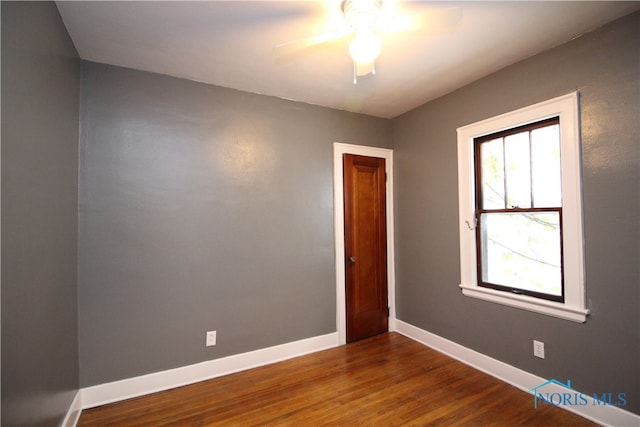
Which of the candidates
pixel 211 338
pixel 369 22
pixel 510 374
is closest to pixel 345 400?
pixel 211 338

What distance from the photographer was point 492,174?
2574mm

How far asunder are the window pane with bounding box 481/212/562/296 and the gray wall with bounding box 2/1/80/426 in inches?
124

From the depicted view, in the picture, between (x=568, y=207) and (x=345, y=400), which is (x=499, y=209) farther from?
(x=345, y=400)

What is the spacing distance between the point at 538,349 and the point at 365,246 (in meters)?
1.74

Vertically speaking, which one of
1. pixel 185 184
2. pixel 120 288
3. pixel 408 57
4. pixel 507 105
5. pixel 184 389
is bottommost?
pixel 184 389

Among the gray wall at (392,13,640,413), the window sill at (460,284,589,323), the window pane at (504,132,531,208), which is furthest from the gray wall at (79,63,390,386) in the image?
the window pane at (504,132,531,208)

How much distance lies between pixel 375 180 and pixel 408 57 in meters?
1.45

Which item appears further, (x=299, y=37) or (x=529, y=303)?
(x=529, y=303)

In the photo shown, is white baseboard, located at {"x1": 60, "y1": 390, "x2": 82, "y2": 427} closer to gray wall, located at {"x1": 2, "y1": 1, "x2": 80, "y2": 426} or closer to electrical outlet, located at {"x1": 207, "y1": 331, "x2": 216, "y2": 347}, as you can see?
gray wall, located at {"x1": 2, "y1": 1, "x2": 80, "y2": 426}

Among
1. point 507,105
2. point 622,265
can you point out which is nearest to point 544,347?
point 622,265

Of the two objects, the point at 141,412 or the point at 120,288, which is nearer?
the point at 141,412

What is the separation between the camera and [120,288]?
2.19 meters

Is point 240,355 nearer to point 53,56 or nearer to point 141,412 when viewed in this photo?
point 141,412

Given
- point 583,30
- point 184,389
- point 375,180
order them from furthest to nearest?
point 375,180 → point 184,389 → point 583,30
